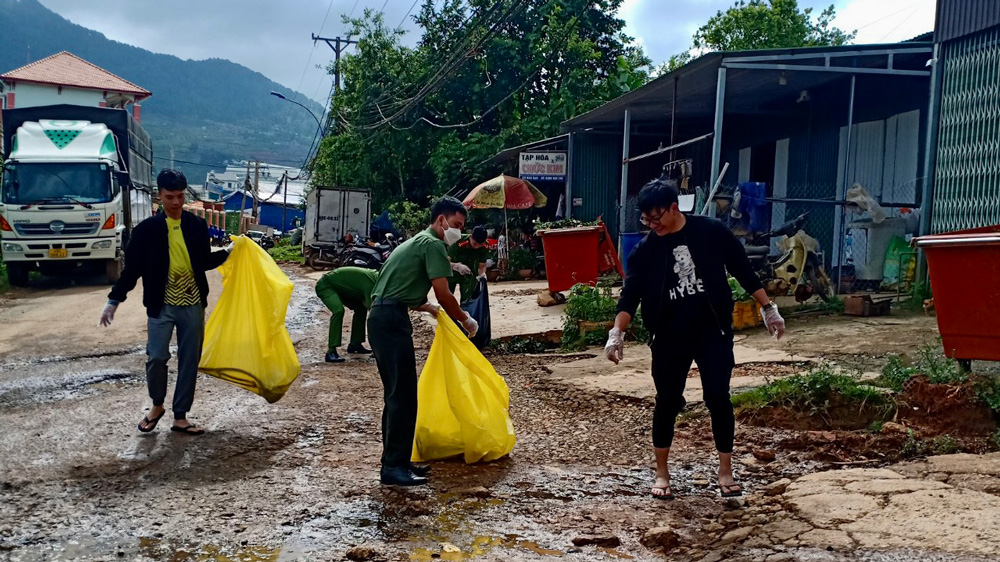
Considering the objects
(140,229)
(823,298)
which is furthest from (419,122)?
(140,229)

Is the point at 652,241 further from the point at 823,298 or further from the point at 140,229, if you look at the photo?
the point at 823,298

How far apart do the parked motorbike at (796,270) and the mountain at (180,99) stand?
11471 cm

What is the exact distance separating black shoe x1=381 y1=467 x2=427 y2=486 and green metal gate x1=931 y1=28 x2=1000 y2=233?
6.88m

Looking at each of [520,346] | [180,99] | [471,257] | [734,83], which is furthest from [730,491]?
[180,99]

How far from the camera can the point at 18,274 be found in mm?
15898

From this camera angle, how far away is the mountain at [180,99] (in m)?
129

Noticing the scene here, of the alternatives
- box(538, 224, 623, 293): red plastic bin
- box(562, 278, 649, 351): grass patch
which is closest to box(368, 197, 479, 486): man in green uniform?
box(562, 278, 649, 351): grass patch

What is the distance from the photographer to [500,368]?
26.6ft

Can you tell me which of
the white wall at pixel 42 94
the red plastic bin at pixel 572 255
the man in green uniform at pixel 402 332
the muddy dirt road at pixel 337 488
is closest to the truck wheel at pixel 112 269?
the red plastic bin at pixel 572 255

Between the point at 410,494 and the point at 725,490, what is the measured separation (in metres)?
1.57

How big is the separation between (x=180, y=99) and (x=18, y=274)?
17197 centimetres

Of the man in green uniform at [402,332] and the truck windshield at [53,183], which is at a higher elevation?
the truck windshield at [53,183]

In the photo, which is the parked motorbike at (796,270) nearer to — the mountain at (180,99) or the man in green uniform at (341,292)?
the man in green uniform at (341,292)

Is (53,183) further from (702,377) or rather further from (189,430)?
(702,377)
